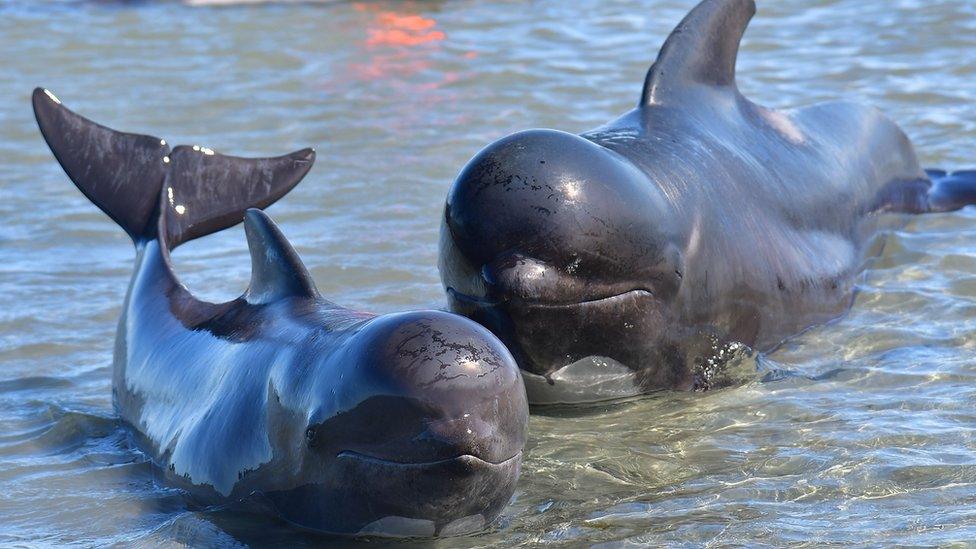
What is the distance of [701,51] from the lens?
7.37 meters

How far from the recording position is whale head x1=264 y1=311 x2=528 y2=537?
13.5ft

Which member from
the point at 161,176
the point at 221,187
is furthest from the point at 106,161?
the point at 221,187

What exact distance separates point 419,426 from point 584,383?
6.05ft

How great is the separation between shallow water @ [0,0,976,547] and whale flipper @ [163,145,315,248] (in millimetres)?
862

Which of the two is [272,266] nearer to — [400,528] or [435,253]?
[400,528]

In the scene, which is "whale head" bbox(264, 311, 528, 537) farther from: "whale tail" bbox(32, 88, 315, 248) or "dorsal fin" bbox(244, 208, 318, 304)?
"whale tail" bbox(32, 88, 315, 248)

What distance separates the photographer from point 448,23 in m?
18.4

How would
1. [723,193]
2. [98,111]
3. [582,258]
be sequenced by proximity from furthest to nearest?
[98,111]
[723,193]
[582,258]

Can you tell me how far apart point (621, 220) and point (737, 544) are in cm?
144

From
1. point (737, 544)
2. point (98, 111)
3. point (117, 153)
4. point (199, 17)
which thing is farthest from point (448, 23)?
point (737, 544)

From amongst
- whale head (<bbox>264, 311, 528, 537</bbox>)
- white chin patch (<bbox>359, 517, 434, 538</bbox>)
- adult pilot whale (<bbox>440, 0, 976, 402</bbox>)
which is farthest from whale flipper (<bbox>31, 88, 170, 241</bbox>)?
white chin patch (<bbox>359, 517, 434, 538</bbox>)

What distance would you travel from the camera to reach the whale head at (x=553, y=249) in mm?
5422

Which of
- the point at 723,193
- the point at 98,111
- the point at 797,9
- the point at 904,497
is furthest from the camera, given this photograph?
the point at 797,9

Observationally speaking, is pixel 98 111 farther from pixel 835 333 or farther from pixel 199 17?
pixel 835 333
